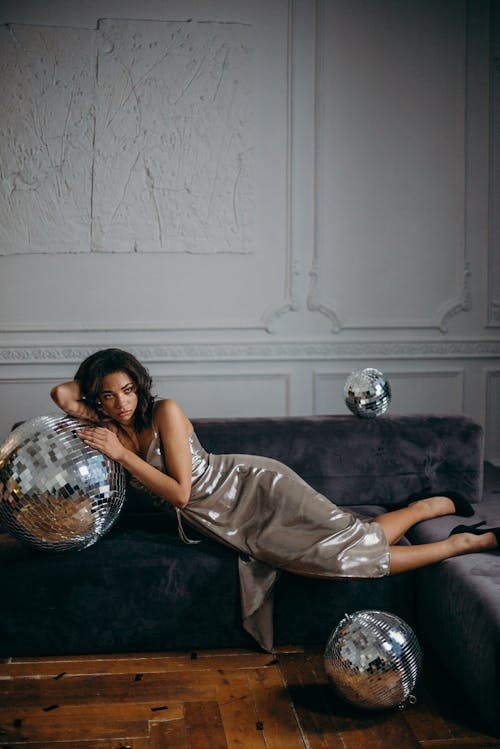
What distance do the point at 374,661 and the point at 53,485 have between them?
1.06m

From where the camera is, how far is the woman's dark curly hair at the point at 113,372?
268 cm

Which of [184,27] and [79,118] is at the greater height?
[184,27]

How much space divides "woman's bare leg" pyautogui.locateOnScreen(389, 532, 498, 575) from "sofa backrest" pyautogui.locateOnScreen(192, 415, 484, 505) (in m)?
0.62

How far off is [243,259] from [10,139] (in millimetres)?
Result: 1595

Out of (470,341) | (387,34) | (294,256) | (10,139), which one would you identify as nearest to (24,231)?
(10,139)

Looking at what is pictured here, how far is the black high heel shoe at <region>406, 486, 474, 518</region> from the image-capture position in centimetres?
311

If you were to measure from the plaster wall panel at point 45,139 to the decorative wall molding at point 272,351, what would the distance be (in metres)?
0.64

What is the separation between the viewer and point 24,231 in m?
4.91

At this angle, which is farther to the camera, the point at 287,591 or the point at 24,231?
the point at 24,231

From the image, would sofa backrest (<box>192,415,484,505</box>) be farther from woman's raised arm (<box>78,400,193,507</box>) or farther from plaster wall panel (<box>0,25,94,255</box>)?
plaster wall panel (<box>0,25,94,255</box>)

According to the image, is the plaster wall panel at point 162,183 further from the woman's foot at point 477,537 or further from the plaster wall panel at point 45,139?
the woman's foot at point 477,537

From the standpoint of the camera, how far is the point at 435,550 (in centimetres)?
265

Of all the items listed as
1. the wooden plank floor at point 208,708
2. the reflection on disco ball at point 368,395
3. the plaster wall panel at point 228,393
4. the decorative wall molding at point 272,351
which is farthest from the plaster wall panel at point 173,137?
the wooden plank floor at point 208,708

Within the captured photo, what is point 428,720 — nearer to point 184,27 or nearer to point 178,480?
point 178,480
